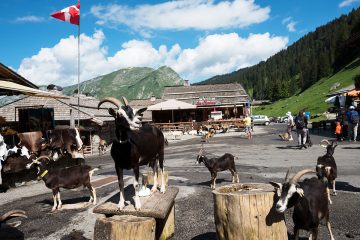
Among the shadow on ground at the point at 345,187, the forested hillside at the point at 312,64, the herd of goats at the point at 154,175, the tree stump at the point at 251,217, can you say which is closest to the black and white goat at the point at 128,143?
the herd of goats at the point at 154,175

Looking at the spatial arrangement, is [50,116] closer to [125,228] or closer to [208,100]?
[125,228]

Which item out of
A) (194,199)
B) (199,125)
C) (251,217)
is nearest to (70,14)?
(194,199)

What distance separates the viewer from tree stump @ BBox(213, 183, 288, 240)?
515 centimetres

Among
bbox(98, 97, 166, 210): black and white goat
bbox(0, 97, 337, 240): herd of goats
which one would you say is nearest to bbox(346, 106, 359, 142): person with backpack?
bbox(0, 97, 337, 240): herd of goats

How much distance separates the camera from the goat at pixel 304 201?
17.7 ft

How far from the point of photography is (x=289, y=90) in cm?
15450

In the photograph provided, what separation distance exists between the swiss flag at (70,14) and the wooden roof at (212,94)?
32607 millimetres

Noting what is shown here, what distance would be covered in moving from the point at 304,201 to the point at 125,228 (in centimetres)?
311

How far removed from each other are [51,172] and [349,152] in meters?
14.4

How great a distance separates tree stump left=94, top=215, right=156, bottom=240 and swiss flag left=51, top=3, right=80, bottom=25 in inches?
703

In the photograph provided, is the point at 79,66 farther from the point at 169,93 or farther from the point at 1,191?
the point at 169,93

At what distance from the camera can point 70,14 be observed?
21062mm

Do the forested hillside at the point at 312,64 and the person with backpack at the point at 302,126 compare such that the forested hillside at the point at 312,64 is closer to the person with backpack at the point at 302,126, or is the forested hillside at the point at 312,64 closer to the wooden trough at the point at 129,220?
the person with backpack at the point at 302,126

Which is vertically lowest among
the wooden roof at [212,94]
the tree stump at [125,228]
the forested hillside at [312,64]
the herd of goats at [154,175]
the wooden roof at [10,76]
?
the tree stump at [125,228]
